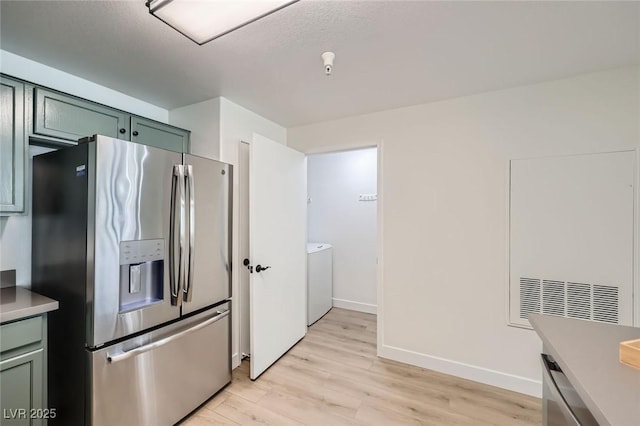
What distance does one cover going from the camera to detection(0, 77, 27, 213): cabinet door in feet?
4.62

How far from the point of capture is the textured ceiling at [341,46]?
1295 mm

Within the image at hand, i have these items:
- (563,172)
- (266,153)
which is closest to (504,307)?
(563,172)

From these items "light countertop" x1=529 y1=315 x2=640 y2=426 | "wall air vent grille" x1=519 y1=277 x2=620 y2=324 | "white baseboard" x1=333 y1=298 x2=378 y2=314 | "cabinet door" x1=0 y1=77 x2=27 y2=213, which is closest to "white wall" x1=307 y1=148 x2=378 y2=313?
A: "white baseboard" x1=333 y1=298 x2=378 y2=314

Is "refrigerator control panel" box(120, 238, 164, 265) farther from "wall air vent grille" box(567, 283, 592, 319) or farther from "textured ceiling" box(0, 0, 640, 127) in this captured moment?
"wall air vent grille" box(567, 283, 592, 319)

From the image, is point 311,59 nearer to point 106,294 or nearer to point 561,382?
point 106,294

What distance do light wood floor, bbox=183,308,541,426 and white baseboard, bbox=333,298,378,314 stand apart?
3.85 ft

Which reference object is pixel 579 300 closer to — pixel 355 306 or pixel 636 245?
pixel 636 245

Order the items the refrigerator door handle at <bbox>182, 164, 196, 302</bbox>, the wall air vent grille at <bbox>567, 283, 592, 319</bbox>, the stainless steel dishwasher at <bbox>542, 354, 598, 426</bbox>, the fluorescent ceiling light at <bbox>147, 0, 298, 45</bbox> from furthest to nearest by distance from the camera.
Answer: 1. the wall air vent grille at <bbox>567, 283, 592, 319</bbox>
2. the refrigerator door handle at <bbox>182, 164, 196, 302</bbox>
3. the fluorescent ceiling light at <bbox>147, 0, 298, 45</bbox>
4. the stainless steel dishwasher at <bbox>542, 354, 598, 426</bbox>

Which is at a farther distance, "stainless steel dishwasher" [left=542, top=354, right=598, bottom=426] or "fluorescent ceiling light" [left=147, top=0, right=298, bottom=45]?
"fluorescent ceiling light" [left=147, top=0, right=298, bottom=45]

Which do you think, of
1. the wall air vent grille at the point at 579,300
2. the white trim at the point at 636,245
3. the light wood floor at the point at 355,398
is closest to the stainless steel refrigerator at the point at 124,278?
the light wood floor at the point at 355,398

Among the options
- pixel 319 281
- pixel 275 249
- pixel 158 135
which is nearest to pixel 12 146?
pixel 158 135

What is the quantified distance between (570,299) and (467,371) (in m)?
0.95

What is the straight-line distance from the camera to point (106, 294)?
1.35 m

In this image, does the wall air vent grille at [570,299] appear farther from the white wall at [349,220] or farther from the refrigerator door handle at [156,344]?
the refrigerator door handle at [156,344]
